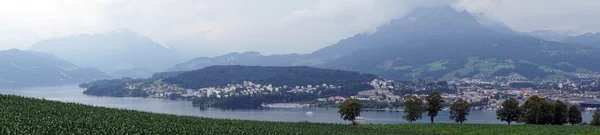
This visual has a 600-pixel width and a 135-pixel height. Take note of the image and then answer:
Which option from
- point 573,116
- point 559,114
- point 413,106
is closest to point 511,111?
point 559,114

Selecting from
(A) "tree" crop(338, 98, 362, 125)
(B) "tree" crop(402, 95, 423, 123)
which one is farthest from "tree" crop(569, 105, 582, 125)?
(A) "tree" crop(338, 98, 362, 125)

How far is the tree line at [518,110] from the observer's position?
6819cm

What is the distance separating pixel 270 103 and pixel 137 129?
14952 cm

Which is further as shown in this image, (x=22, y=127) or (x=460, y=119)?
(x=460, y=119)

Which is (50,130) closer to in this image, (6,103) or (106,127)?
(106,127)

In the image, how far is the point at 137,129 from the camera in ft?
92.6

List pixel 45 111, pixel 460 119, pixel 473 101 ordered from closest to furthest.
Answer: pixel 45 111 < pixel 460 119 < pixel 473 101

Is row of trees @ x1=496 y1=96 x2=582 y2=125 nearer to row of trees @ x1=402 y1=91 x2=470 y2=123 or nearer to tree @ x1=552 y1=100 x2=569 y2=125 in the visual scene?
tree @ x1=552 y1=100 x2=569 y2=125

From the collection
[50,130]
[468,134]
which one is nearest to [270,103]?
[468,134]

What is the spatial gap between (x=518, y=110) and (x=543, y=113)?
5.64 m

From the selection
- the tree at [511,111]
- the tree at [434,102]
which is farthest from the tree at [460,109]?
the tree at [511,111]

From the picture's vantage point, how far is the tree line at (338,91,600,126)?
6819cm

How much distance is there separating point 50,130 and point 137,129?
4595mm

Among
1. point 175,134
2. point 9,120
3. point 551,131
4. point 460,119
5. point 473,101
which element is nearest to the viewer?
point 9,120
